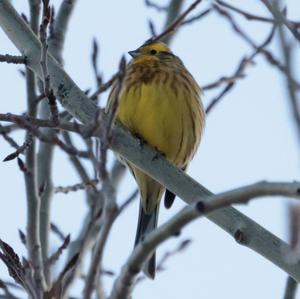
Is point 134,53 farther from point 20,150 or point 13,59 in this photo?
point 20,150

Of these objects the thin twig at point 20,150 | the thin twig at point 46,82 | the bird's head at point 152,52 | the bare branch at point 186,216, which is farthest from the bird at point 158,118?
the bare branch at point 186,216

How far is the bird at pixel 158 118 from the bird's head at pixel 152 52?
374mm

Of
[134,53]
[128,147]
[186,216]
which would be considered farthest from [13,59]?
[134,53]

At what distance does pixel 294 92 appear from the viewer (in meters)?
2.16

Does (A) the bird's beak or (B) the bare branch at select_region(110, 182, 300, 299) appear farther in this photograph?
(A) the bird's beak

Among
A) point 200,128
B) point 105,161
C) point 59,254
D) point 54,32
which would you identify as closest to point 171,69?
point 200,128

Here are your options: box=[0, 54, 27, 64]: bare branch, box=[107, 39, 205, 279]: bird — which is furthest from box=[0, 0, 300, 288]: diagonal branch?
box=[107, 39, 205, 279]: bird

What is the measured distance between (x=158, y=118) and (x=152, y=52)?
1137mm

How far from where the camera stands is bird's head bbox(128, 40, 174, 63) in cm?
583

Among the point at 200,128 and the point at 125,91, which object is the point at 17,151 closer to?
the point at 125,91

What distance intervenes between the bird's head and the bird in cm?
37

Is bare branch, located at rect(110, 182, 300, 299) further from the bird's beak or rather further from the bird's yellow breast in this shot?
the bird's beak

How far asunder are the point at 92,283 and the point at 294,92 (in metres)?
0.79

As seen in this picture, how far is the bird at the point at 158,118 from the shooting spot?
4938 mm
